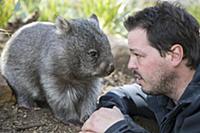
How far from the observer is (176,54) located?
3389 mm

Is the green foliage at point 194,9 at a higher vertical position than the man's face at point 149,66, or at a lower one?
lower

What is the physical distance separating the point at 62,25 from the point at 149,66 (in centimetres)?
128

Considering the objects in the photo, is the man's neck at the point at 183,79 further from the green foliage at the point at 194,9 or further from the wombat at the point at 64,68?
the green foliage at the point at 194,9

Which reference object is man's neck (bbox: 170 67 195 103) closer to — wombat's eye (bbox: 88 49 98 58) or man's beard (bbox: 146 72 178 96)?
man's beard (bbox: 146 72 178 96)

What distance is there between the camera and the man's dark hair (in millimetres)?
3391

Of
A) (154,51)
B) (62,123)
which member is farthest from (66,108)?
(154,51)

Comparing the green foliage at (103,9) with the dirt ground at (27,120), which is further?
the green foliage at (103,9)

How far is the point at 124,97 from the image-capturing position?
423 cm

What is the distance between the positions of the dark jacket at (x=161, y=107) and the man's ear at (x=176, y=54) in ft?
0.49

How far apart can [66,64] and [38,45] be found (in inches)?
16.4

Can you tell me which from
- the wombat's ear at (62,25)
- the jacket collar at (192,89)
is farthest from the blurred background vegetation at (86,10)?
the jacket collar at (192,89)

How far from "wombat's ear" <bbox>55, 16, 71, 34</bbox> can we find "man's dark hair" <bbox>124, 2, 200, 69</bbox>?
1023 millimetres

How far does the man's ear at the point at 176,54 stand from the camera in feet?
11.1

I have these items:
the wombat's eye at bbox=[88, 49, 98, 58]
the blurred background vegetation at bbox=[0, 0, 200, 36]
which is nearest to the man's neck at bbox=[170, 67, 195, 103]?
the wombat's eye at bbox=[88, 49, 98, 58]
